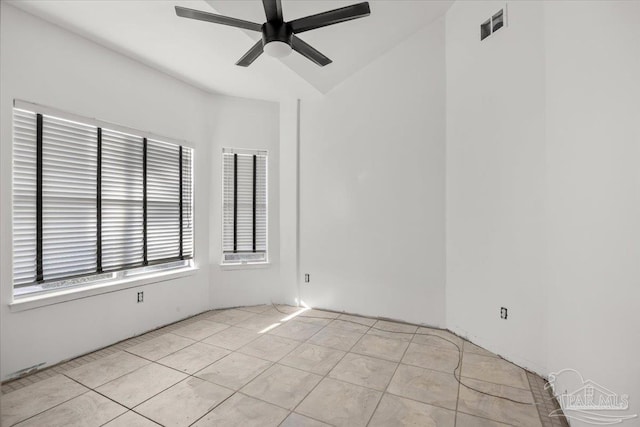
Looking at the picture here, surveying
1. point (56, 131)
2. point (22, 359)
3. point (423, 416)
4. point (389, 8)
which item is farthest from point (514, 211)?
point (22, 359)

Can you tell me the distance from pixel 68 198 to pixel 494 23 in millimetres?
4490

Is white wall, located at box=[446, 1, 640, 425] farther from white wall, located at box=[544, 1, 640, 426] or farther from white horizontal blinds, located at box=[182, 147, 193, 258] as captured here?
white horizontal blinds, located at box=[182, 147, 193, 258]

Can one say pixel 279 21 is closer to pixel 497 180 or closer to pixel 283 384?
pixel 497 180

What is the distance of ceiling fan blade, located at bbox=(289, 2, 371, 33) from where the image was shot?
191 cm

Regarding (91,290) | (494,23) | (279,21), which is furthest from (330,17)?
(91,290)

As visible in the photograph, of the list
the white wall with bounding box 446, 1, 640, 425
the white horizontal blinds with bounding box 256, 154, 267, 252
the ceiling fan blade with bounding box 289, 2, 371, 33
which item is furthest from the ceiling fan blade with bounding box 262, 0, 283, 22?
the white horizontal blinds with bounding box 256, 154, 267, 252

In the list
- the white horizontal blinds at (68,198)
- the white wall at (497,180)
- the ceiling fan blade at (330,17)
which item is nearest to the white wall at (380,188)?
the white wall at (497,180)

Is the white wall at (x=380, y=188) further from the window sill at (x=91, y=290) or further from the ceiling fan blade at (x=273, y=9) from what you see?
the ceiling fan blade at (x=273, y=9)

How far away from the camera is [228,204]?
438cm

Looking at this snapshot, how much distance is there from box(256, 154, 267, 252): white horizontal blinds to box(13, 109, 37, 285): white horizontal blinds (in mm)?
2479

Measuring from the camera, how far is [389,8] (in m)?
2.96

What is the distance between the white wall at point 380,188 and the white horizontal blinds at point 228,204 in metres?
1.06

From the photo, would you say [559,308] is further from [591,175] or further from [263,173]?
[263,173]

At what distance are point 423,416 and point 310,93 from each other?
3833 millimetres
